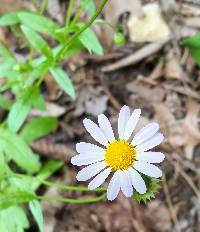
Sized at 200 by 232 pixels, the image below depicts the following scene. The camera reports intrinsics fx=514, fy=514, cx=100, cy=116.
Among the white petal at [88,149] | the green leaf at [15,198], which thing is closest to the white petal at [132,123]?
the white petal at [88,149]

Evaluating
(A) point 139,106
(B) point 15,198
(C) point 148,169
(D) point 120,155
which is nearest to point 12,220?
(B) point 15,198

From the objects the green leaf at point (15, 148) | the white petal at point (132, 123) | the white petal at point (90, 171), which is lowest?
the green leaf at point (15, 148)

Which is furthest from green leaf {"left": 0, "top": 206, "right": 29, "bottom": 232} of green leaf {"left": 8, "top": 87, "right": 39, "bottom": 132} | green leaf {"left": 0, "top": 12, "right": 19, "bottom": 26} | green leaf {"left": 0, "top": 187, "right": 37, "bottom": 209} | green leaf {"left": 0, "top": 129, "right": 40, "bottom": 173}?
green leaf {"left": 0, "top": 12, "right": 19, "bottom": 26}

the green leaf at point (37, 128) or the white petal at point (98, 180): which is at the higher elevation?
the white petal at point (98, 180)

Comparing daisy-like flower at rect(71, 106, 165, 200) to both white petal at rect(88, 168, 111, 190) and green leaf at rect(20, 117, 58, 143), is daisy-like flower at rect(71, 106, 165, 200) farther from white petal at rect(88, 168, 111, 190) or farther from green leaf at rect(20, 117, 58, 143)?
green leaf at rect(20, 117, 58, 143)

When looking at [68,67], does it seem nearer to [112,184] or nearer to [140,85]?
[140,85]

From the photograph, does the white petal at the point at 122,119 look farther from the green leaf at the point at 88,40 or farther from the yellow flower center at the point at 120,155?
the green leaf at the point at 88,40
